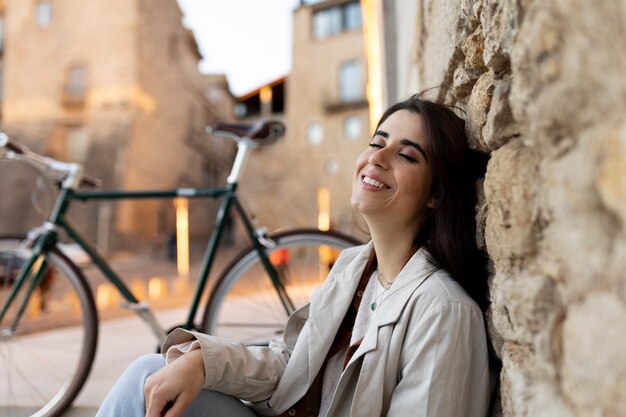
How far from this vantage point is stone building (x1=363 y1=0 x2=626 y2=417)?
455mm

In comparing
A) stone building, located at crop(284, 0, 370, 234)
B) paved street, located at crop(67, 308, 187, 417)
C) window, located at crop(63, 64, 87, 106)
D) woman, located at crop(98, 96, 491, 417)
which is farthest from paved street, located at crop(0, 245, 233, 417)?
window, located at crop(63, 64, 87, 106)

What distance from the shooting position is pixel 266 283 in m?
2.27

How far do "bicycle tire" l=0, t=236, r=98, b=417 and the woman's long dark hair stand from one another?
153 centimetres

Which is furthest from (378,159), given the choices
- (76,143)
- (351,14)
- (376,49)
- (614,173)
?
(351,14)

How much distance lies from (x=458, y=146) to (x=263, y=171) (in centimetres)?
1742

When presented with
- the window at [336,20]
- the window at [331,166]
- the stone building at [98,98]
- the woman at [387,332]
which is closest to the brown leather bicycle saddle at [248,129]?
the woman at [387,332]

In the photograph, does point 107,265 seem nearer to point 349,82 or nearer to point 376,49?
point 376,49

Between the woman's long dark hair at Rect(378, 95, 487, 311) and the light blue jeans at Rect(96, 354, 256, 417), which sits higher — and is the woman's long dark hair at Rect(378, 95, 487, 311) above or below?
above

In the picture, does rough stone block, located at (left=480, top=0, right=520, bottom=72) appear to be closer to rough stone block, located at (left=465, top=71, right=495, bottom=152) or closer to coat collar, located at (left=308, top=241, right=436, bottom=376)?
rough stone block, located at (left=465, top=71, right=495, bottom=152)

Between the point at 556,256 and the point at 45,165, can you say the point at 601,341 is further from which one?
the point at 45,165

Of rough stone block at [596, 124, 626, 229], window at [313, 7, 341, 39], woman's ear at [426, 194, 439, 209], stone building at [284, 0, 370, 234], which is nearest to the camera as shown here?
rough stone block at [596, 124, 626, 229]

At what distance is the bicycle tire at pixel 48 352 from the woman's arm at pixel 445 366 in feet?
5.07

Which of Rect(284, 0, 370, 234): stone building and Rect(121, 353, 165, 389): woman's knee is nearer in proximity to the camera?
Rect(121, 353, 165, 389): woman's knee

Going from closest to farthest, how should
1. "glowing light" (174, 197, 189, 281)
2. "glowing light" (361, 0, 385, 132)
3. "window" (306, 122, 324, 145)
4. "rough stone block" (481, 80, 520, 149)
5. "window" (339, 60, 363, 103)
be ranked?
"rough stone block" (481, 80, 520, 149)
"glowing light" (361, 0, 385, 132)
"glowing light" (174, 197, 189, 281)
"window" (339, 60, 363, 103)
"window" (306, 122, 324, 145)
